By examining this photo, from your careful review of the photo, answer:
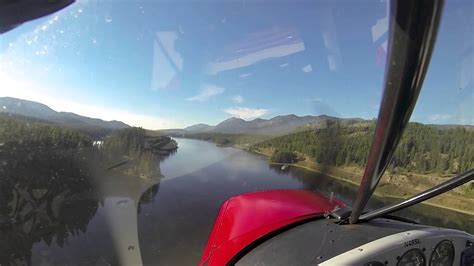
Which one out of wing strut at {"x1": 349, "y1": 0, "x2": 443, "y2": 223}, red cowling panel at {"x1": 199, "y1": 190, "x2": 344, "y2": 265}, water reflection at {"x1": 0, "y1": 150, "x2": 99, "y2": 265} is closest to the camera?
wing strut at {"x1": 349, "y1": 0, "x2": 443, "y2": 223}

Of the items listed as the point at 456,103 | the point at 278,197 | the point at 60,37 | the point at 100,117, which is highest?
the point at 60,37

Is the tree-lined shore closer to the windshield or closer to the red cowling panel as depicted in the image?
the windshield

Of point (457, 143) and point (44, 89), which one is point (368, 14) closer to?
point (457, 143)

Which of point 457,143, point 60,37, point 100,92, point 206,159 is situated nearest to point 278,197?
point 206,159

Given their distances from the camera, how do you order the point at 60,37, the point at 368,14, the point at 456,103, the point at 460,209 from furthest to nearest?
1. the point at 460,209
2. the point at 60,37
3. the point at 456,103
4. the point at 368,14

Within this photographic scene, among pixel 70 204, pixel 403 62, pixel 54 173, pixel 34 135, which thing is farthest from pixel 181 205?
pixel 403 62

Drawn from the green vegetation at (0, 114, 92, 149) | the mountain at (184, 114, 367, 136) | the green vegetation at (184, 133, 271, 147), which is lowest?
the green vegetation at (0, 114, 92, 149)

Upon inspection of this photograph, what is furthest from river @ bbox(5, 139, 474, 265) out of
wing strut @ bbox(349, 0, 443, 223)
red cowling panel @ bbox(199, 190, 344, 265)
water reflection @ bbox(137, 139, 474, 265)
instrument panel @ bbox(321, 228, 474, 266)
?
wing strut @ bbox(349, 0, 443, 223)

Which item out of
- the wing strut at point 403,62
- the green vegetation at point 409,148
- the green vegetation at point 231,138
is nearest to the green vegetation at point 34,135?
the green vegetation at point 231,138
